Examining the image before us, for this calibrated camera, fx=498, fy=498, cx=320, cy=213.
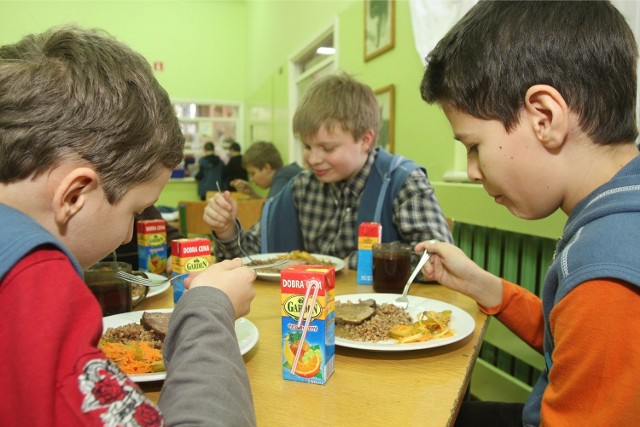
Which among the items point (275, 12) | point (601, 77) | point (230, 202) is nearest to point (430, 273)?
point (601, 77)

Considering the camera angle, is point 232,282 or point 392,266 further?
point 392,266

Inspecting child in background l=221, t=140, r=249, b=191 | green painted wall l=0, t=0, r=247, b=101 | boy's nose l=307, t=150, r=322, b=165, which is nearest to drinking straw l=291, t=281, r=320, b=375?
boy's nose l=307, t=150, r=322, b=165

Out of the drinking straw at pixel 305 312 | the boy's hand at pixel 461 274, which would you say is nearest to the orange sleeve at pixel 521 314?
the boy's hand at pixel 461 274

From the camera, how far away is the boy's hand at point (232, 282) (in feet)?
2.48

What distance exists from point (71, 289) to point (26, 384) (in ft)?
0.30

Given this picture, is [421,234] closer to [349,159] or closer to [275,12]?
[349,159]

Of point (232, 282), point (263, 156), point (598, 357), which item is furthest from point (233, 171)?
point (598, 357)

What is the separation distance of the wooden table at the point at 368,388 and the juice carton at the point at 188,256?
20 centimetres

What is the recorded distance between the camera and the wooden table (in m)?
0.67

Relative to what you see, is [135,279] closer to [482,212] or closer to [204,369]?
[204,369]

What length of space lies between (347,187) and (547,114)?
1.20 metres

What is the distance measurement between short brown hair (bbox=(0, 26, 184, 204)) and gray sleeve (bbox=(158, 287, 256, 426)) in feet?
0.64

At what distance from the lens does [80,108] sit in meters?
0.61

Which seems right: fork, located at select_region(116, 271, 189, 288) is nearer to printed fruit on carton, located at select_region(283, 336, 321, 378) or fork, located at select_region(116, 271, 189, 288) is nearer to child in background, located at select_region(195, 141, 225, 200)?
printed fruit on carton, located at select_region(283, 336, 321, 378)
